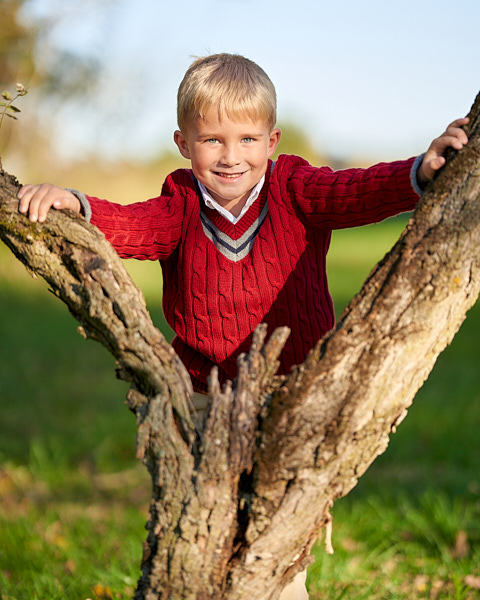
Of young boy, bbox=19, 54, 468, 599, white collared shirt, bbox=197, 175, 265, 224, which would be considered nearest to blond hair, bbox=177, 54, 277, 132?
young boy, bbox=19, 54, 468, 599

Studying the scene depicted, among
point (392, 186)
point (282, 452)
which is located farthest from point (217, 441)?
point (392, 186)

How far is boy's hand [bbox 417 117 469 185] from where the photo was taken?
1744 millimetres

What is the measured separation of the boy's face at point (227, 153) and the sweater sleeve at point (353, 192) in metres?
0.14

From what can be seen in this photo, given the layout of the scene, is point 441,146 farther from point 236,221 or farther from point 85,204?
point 85,204

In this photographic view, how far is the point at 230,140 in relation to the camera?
79.0 inches

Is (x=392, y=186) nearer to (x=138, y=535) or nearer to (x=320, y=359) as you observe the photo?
(x=320, y=359)

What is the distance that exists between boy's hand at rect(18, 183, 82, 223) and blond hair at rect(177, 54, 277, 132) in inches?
17.0

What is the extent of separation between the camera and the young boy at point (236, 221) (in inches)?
78.4

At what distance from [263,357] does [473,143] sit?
0.73 meters

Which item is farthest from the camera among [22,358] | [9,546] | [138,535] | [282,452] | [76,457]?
[22,358]

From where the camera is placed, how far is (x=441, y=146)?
5.86 ft

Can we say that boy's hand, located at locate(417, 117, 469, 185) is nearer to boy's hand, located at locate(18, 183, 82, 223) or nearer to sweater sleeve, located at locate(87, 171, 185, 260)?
sweater sleeve, located at locate(87, 171, 185, 260)

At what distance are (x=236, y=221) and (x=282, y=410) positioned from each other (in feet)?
2.18

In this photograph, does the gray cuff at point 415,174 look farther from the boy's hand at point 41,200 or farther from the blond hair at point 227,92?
the boy's hand at point 41,200
